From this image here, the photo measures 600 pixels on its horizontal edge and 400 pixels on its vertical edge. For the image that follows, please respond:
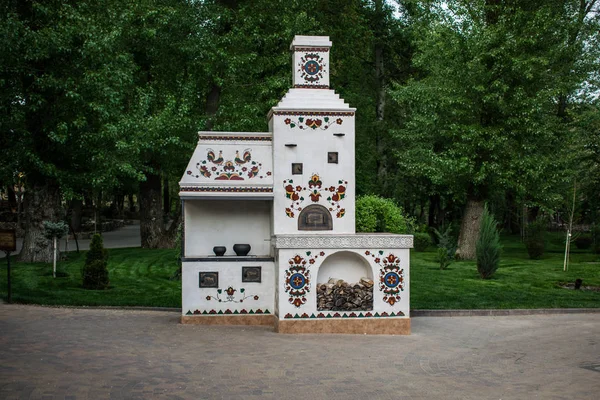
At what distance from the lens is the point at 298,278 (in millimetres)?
12938

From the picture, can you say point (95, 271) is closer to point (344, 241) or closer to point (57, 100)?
point (57, 100)

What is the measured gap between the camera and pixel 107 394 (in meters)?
8.02

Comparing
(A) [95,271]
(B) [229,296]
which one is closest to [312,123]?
(B) [229,296]

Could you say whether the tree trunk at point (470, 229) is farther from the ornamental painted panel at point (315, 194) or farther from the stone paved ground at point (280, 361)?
the ornamental painted panel at point (315, 194)

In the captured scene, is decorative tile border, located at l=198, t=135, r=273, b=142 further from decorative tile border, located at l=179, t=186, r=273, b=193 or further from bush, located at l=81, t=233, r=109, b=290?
bush, located at l=81, t=233, r=109, b=290

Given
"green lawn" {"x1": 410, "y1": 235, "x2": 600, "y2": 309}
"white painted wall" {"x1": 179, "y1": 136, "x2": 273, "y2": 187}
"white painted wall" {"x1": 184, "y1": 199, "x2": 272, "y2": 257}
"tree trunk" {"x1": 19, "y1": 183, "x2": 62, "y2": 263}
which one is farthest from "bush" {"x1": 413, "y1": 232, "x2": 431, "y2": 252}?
"white painted wall" {"x1": 179, "y1": 136, "x2": 273, "y2": 187}

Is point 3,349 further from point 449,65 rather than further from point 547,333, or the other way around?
point 449,65

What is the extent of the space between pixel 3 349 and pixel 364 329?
20.5 ft

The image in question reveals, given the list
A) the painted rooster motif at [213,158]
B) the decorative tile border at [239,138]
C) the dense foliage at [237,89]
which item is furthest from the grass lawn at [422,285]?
the decorative tile border at [239,138]

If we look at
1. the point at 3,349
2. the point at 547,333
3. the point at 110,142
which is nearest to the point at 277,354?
the point at 3,349

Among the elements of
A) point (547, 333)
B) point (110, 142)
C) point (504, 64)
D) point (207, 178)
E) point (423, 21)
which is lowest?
point (547, 333)

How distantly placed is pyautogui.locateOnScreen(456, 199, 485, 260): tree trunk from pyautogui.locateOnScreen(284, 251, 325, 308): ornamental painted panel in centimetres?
1645

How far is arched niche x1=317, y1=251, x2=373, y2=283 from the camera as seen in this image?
13.6 meters

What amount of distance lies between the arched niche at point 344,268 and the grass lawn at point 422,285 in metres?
3.25
